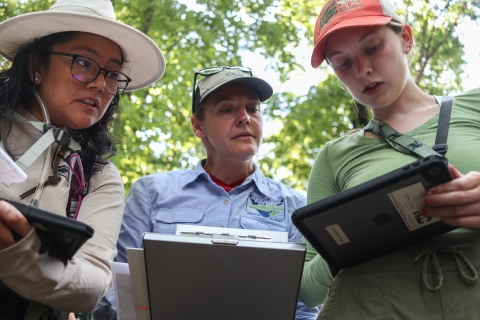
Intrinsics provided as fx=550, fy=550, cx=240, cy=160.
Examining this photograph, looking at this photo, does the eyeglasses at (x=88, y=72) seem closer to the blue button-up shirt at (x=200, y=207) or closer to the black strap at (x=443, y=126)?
the blue button-up shirt at (x=200, y=207)

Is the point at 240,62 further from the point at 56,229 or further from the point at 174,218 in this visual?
the point at 56,229

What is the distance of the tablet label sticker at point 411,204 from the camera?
1.92 metres

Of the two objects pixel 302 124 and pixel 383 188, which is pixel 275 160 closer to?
pixel 302 124

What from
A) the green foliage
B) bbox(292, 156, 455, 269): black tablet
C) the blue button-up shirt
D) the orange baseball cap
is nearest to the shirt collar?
the blue button-up shirt

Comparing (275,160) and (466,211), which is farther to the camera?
(275,160)

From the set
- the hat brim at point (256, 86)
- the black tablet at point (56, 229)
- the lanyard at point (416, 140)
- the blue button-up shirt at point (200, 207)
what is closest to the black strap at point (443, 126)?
the lanyard at point (416, 140)

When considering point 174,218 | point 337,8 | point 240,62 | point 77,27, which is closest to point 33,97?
point 77,27

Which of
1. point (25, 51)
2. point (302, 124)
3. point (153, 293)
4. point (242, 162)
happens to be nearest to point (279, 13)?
point (302, 124)

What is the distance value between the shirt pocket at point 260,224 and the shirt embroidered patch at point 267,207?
4 cm

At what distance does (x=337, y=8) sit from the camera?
257 cm

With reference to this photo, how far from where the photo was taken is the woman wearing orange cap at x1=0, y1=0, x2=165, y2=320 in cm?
212

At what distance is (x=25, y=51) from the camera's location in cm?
287

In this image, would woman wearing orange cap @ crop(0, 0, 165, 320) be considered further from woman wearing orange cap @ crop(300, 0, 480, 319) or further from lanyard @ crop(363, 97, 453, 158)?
lanyard @ crop(363, 97, 453, 158)

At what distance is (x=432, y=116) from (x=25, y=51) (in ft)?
6.72
